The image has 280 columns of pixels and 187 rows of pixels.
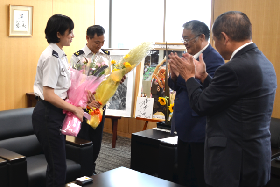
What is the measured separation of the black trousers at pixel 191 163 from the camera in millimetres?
2104

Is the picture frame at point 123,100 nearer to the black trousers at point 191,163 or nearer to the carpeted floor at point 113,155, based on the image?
the carpeted floor at point 113,155

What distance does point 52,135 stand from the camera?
206 centimetres

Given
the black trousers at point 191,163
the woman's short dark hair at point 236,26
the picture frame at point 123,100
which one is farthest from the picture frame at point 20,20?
the woman's short dark hair at point 236,26

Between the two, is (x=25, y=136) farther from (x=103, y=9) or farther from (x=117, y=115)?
(x=103, y=9)

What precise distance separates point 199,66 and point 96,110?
1.05 meters

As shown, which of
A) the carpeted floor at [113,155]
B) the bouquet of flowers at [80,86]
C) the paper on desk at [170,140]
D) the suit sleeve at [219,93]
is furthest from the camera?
the carpeted floor at [113,155]

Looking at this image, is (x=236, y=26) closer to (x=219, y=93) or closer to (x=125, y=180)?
(x=219, y=93)

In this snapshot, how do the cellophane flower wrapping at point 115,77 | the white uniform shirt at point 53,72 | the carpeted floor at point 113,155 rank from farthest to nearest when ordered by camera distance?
the carpeted floor at point 113,155
the cellophane flower wrapping at point 115,77
the white uniform shirt at point 53,72

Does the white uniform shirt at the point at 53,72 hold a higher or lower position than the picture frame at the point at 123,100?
higher

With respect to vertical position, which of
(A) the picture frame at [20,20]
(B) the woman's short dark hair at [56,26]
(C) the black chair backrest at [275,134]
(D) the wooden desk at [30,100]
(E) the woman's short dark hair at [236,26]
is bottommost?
(C) the black chair backrest at [275,134]

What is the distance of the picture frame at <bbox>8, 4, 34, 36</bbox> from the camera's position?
442 centimetres

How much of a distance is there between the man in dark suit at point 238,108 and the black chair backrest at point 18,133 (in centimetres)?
201

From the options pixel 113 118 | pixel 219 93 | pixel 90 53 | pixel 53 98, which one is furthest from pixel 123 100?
pixel 219 93

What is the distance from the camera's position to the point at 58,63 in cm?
206
